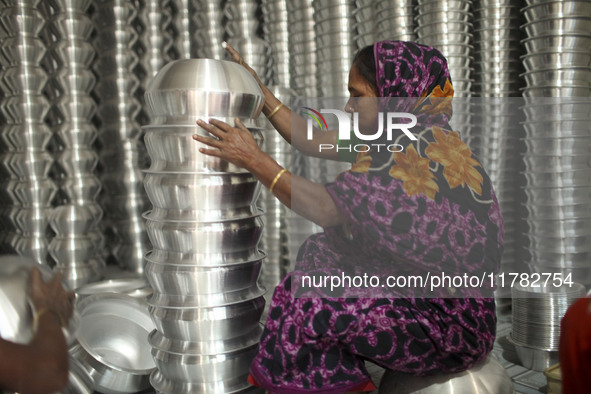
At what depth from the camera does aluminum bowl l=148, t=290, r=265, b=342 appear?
165cm

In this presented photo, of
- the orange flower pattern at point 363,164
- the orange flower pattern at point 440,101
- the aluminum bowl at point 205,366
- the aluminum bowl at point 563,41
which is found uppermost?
the aluminum bowl at point 563,41

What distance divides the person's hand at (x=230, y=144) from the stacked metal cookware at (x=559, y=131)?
1408mm

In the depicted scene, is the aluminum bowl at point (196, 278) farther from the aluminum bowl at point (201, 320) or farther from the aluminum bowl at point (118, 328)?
the aluminum bowl at point (118, 328)

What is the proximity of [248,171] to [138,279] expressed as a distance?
131cm

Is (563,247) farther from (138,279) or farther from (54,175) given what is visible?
(54,175)

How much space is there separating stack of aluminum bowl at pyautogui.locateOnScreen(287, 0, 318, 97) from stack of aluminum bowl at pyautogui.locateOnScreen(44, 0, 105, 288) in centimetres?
116

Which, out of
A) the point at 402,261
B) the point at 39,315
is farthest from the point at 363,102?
the point at 39,315

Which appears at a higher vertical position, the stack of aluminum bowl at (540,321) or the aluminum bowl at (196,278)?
the aluminum bowl at (196,278)

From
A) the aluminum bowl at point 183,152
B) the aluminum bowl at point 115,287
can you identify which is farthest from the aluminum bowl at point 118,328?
the aluminum bowl at point 183,152

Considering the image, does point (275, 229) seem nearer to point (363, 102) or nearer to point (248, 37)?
point (248, 37)

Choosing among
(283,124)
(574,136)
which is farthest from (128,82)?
(574,136)

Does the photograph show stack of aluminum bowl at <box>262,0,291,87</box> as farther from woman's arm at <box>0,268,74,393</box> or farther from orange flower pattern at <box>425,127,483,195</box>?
woman's arm at <box>0,268,74,393</box>

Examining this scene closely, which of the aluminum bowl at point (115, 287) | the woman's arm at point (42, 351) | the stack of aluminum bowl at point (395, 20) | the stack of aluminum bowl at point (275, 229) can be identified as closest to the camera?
the woman's arm at point (42, 351)

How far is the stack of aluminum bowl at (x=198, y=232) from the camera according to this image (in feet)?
5.28
